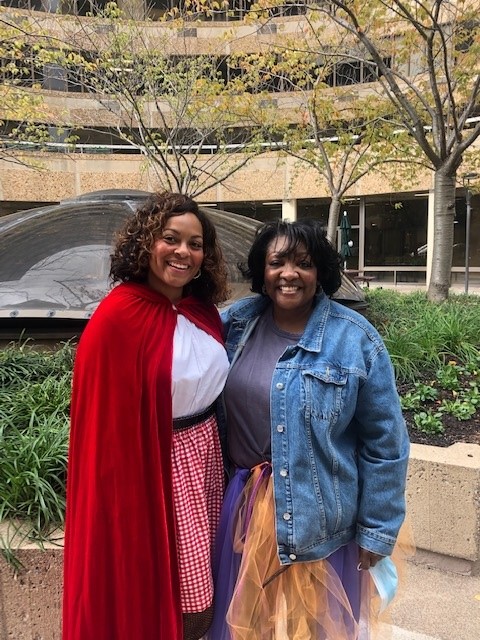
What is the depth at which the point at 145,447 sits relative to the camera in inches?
66.7

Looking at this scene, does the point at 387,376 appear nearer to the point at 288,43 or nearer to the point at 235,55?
the point at 288,43

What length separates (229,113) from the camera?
40.0ft

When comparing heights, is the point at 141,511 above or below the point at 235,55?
below

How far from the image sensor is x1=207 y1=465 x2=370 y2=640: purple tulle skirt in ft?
5.99

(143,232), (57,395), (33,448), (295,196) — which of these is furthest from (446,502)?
(295,196)

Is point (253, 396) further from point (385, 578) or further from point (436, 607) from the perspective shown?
point (436, 607)

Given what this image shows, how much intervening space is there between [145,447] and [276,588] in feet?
2.23

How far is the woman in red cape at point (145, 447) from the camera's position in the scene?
1.66 meters

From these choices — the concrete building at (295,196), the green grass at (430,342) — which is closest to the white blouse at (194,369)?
the green grass at (430,342)

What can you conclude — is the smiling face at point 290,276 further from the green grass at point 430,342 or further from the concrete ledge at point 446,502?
the green grass at point 430,342

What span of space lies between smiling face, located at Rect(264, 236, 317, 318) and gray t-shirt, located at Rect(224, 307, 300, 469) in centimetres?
13

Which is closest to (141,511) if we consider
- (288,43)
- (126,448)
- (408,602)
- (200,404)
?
(126,448)

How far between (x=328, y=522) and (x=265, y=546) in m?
0.24

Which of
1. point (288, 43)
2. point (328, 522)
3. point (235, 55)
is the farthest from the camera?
point (235, 55)
